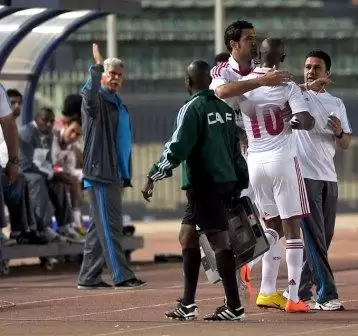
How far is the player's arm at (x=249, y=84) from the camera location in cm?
1220

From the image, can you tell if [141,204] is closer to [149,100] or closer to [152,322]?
[149,100]

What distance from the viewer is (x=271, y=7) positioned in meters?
46.9

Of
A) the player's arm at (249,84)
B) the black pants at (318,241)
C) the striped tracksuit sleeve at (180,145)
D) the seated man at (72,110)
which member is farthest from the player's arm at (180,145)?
the seated man at (72,110)

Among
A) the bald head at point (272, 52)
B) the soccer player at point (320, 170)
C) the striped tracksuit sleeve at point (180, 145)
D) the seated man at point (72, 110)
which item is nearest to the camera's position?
the striped tracksuit sleeve at point (180, 145)

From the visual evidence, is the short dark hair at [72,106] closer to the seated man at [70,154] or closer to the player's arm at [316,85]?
the seated man at [70,154]

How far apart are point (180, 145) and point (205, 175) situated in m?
0.28

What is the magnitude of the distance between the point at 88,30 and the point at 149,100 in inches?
252

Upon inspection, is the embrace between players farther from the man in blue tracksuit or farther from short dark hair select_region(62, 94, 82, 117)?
short dark hair select_region(62, 94, 82, 117)

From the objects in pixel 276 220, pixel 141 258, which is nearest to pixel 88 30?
pixel 141 258

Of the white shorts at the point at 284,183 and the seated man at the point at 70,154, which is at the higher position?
the white shorts at the point at 284,183

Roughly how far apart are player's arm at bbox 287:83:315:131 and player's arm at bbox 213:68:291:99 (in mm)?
407

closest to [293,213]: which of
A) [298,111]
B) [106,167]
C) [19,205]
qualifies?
[298,111]

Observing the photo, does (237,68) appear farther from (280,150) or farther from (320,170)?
(320,170)

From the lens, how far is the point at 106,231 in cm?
1538
